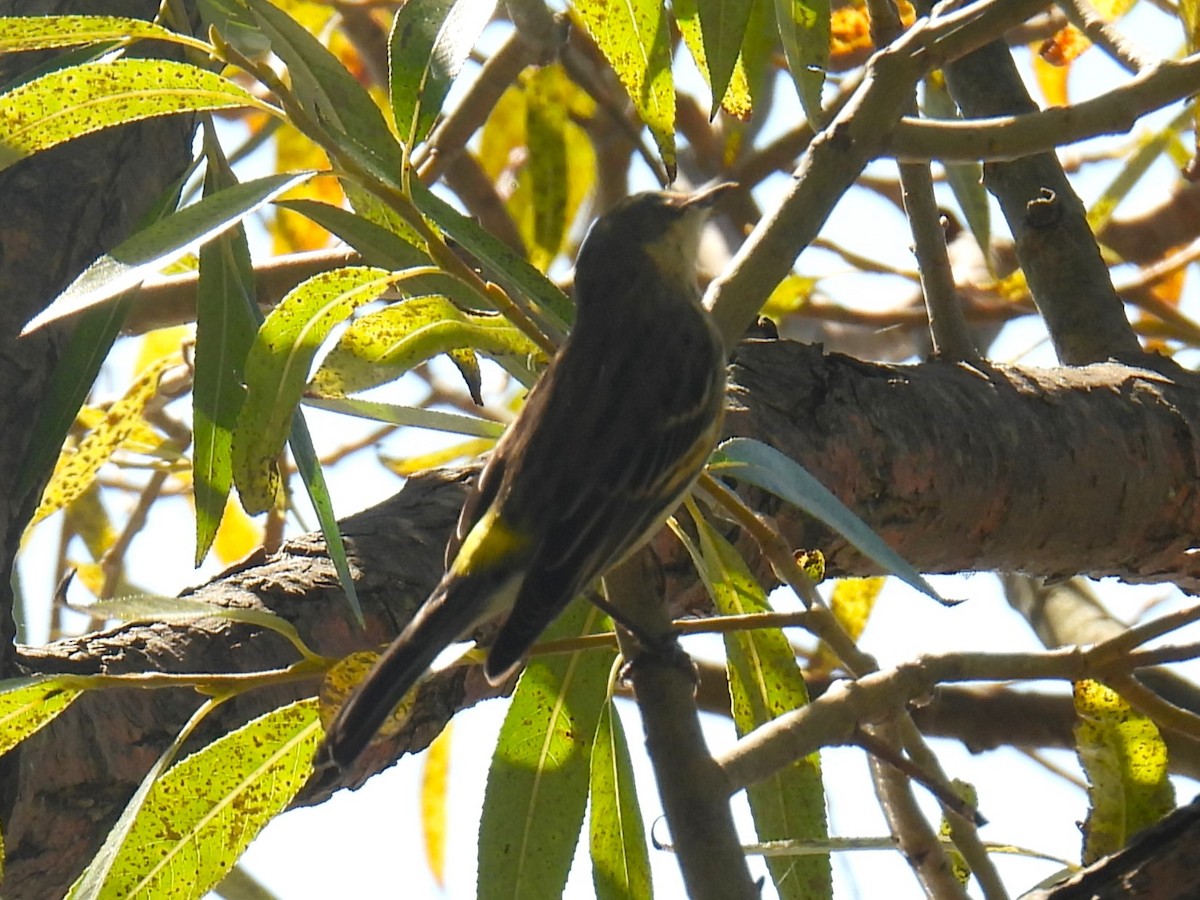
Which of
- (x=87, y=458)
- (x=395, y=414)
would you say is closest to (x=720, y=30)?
(x=395, y=414)

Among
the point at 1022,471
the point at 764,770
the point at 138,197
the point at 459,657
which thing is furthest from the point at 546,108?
the point at 764,770

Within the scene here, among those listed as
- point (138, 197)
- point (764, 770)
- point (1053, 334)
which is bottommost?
point (764, 770)

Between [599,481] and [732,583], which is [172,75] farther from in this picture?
[732,583]

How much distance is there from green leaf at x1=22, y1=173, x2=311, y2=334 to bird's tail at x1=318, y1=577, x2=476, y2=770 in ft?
1.41

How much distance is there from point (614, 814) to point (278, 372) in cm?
70

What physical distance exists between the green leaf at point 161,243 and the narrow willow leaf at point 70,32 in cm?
16

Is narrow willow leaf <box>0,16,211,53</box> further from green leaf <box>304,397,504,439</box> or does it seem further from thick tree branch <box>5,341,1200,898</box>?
thick tree branch <box>5,341,1200,898</box>

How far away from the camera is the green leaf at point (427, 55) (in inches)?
61.6

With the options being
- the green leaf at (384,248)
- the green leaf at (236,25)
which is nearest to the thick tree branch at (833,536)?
the green leaf at (384,248)

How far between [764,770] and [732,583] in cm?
43

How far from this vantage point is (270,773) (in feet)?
5.07

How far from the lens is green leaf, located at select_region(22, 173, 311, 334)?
1356mm

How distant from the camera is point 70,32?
1530 mm

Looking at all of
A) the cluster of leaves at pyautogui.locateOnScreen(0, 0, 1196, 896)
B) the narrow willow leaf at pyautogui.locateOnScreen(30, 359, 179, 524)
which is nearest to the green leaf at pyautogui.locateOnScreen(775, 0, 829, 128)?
the cluster of leaves at pyautogui.locateOnScreen(0, 0, 1196, 896)
